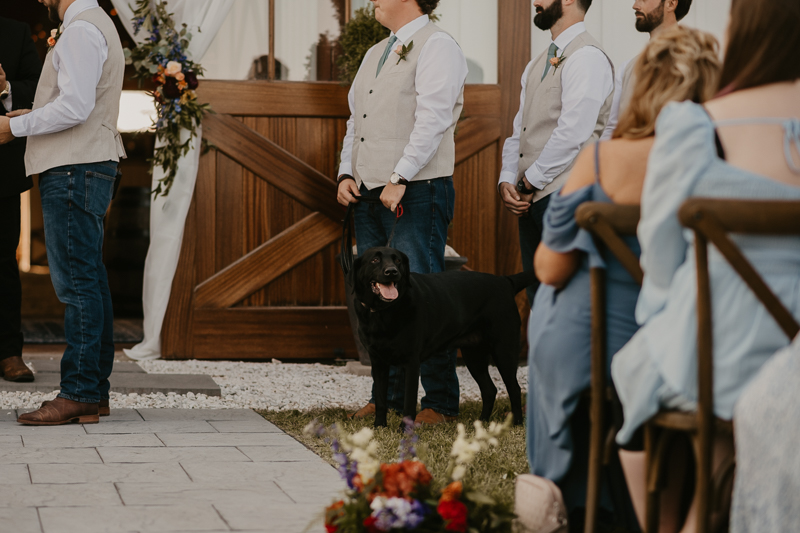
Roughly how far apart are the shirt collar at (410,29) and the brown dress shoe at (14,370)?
230 cm

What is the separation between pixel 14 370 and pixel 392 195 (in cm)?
205

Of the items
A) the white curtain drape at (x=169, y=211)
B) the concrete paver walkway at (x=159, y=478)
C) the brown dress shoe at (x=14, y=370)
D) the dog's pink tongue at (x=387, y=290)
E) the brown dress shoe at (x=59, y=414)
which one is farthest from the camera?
the white curtain drape at (x=169, y=211)

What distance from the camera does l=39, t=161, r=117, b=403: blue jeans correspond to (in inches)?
132

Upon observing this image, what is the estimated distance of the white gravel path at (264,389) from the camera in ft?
13.0

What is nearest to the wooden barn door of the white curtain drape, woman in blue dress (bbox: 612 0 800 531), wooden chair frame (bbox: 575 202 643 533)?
the white curtain drape

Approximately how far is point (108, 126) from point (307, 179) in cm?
188

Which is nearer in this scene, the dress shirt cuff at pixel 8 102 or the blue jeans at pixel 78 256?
the blue jeans at pixel 78 256

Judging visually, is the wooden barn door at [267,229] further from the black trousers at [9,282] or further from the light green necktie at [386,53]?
the light green necktie at [386,53]

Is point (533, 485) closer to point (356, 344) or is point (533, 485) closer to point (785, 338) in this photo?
point (785, 338)

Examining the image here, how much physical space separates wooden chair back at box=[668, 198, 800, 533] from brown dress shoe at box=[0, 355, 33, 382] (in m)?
3.52

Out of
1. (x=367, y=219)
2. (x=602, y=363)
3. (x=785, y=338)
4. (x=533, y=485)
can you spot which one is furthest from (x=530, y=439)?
(x=367, y=219)

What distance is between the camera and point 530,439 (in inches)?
82.0

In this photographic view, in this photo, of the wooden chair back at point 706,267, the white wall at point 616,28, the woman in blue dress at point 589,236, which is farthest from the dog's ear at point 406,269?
the white wall at point 616,28

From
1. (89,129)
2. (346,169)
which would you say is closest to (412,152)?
(346,169)
